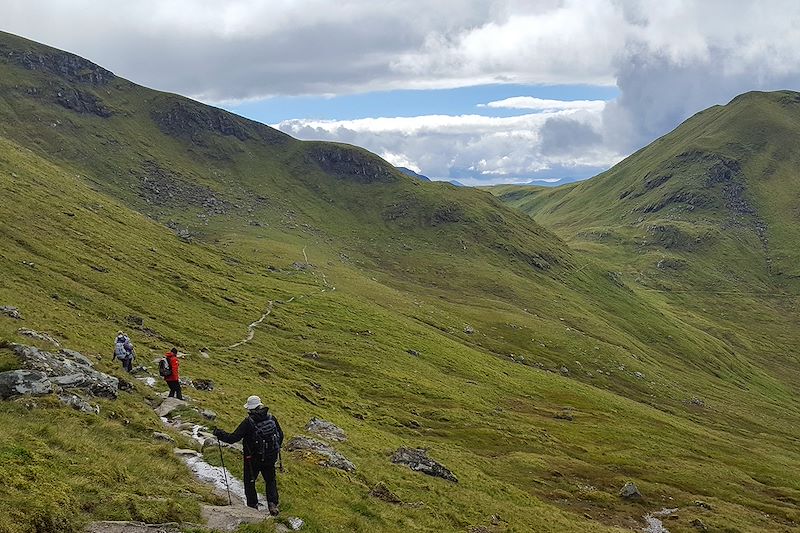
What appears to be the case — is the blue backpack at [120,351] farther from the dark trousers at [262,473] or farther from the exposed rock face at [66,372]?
the dark trousers at [262,473]

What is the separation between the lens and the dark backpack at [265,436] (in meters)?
20.0

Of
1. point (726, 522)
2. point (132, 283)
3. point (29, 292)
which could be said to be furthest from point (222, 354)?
point (726, 522)

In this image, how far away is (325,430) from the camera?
144 feet

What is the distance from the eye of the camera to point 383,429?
191ft

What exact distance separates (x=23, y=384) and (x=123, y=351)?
16.1 metres

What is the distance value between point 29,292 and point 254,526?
55.5 m

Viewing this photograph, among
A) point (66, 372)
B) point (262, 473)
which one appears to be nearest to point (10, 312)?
point (66, 372)

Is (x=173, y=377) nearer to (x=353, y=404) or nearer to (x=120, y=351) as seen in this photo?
(x=120, y=351)


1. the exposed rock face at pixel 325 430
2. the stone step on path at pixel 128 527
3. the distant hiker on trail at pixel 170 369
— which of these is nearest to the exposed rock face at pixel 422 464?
the exposed rock face at pixel 325 430

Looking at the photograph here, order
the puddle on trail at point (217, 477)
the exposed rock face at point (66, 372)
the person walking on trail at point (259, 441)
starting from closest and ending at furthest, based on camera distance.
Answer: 1. the person walking on trail at point (259, 441)
2. the puddle on trail at point (217, 477)
3. the exposed rock face at point (66, 372)

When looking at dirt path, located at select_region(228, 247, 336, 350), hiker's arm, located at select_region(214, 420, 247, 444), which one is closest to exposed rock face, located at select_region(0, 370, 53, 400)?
hiker's arm, located at select_region(214, 420, 247, 444)

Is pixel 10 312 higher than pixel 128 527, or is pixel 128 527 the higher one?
pixel 128 527

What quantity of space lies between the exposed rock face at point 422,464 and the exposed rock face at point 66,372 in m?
20.3

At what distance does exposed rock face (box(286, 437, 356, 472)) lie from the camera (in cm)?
3346
